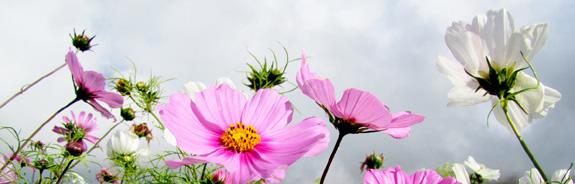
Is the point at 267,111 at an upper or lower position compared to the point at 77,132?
lower

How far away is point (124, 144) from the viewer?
1426mm

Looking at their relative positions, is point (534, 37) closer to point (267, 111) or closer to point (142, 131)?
point (267, 111)

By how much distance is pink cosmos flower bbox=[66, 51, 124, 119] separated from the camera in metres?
0.92

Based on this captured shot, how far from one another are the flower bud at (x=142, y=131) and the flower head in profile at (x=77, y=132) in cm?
12

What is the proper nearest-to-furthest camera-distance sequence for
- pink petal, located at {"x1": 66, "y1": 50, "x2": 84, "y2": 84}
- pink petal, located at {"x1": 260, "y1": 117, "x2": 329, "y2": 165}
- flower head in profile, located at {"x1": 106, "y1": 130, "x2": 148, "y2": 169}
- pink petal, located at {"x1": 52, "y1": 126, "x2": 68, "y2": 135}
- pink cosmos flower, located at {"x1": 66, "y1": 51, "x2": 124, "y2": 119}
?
pink petal, located at {"x1": 260, "y1": 117, "x2": 329, "y2": 165}
pink petal, located at {"x1": 66, "y1": 50, "x2": 84, "y2": 84}
pink cosmos flower, located at {"x1": 66, "y1": 51, "x2": 124, "y2": 119}
flower head in profile, located at {"x1": 106, "y1": 130, "x2": 148, "y2": 169}
pink petal, located at {"x1": 52, "y1": 126, "x2": 68, "y2": 135}

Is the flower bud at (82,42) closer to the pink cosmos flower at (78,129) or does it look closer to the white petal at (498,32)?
the pink cosmos flower at (78,129)

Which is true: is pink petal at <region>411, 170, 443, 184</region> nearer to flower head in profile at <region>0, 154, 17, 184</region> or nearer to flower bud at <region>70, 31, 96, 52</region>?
flower head in profile at <region>0, 154, 17, 184</region>

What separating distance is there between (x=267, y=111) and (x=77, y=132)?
1.22 m

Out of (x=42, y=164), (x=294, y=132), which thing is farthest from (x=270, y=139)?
(x=42, y=164)

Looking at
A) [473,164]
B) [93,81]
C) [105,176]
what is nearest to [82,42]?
[105,176]

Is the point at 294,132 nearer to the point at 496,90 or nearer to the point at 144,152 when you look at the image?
the point at 496,90

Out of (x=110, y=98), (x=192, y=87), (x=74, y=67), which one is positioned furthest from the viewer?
(x=110, y=98)

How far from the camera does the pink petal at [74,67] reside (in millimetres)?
822

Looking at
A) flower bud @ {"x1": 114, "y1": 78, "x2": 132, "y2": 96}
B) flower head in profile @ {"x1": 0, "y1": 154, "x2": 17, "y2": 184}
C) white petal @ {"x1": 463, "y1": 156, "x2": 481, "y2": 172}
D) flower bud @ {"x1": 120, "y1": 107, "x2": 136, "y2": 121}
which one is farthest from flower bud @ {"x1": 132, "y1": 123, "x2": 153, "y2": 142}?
white petal @ {"x1": 463, "y1": 156, "x2": 481, "y2": 172}
